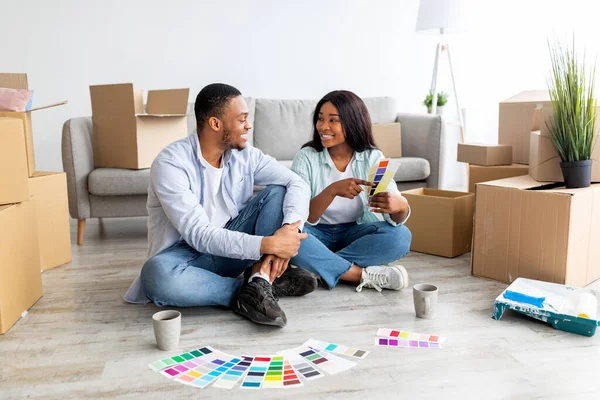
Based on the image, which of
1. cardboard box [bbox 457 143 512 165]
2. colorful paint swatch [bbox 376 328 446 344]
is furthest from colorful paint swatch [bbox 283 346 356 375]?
cardboard box [bbox 457 143 512 165]

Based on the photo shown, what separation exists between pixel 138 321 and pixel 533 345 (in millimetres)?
1292

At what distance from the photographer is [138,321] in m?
1.92

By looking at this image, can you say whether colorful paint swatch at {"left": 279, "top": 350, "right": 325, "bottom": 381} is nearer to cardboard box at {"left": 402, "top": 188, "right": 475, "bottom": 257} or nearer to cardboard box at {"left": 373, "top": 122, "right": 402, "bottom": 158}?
cardboard box at {"left": 402, "top": 188, "right": 475, "bottom": 257}

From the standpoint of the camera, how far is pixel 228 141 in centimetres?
196

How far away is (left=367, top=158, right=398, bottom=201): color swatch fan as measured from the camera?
1955 millimetres

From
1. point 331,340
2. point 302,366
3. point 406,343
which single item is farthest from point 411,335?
point 302,366

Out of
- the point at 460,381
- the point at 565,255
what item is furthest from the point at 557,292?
the point at 460,381

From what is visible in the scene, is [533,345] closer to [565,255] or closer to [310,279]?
[565,255]

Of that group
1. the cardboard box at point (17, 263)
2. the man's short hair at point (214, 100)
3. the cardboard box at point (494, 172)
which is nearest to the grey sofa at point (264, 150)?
the cardboard box at point (494, 172)

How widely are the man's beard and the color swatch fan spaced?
49 centimetres

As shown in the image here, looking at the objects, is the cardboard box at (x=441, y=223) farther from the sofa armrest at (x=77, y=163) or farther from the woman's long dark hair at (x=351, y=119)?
the sofa armrest at (x=77, y=163)

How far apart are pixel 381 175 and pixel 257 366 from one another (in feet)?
2.70

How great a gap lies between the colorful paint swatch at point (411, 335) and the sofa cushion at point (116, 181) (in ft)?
5.91

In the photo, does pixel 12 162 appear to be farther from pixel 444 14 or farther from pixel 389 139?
pixel 444 14
